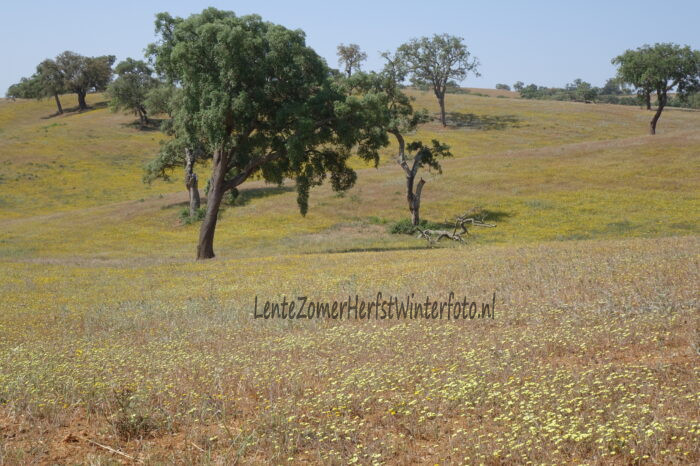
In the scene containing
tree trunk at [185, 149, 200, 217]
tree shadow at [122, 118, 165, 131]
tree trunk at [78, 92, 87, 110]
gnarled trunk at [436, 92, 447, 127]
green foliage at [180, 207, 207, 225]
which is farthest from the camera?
tree trunk at [78, 92, 87, 110]

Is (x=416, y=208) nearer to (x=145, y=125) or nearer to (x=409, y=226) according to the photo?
(x=409, y=226)

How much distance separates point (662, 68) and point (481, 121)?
3426 centimetres

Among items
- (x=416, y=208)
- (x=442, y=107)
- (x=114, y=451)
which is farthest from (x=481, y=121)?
(x=114, y=451)

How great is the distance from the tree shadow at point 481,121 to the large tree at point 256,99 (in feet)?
206

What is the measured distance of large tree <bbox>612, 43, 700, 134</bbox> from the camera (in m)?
63.6

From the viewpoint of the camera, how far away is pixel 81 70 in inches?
4173

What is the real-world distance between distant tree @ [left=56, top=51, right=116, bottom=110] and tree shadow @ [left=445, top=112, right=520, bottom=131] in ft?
209

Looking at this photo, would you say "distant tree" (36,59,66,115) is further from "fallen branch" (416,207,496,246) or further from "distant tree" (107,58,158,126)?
"fallen branch" (416,207,496,246)

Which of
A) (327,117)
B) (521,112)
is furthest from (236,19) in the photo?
(521,112)

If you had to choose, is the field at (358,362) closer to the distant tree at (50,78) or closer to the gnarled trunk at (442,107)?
the gnarled trunk at (442,107)

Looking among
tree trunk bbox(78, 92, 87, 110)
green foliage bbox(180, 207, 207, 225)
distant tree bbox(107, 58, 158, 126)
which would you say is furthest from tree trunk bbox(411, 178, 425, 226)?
tree trunk bbox(78, 92, 87, 110)

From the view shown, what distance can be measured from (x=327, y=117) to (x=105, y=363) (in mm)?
22890

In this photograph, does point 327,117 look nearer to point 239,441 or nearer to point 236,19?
point 236,19

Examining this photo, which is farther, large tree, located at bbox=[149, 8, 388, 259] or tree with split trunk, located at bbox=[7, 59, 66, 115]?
tree with split trunk, located at bbox=[7, 59, 66, 115]
